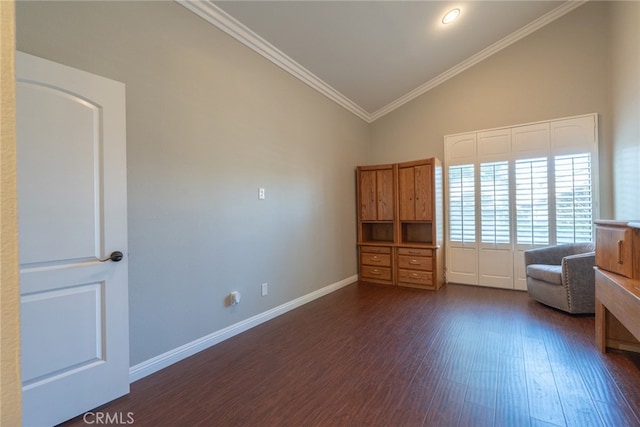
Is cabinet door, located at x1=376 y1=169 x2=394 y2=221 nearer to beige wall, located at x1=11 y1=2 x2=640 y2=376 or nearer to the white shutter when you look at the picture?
beige wall, located at x1=11 y1=2 x2=640 y2=376

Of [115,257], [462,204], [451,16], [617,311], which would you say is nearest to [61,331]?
[115,257]

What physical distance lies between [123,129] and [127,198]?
18.2 inches

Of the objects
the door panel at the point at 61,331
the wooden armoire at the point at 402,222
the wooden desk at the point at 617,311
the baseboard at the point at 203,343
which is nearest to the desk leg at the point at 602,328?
the wooden desk at the point at 617,311

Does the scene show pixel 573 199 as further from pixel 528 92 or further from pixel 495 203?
pixel 528 92

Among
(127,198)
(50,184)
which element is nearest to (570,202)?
(127,198)

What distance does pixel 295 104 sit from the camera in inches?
143

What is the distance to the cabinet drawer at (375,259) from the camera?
15.2 ft

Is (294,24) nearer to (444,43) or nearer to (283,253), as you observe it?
(444,43)

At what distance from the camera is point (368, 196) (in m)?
4.84

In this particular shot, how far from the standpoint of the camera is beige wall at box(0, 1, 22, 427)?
0.49 m

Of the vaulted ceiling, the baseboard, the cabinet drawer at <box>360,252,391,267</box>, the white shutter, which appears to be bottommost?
the baseboard

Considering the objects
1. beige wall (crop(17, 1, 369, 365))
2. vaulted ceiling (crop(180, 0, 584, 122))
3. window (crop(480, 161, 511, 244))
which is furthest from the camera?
window (crop(480, 161, 511, 244))

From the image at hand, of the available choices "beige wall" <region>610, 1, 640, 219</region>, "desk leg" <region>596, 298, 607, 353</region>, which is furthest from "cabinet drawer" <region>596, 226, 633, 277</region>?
"beige wall" <region>610, 1, 640, 219</region>

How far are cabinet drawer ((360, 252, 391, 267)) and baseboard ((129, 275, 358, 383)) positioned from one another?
141 centimetres
